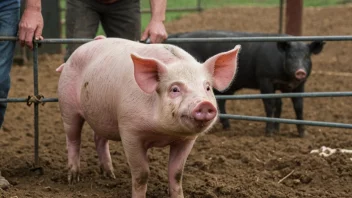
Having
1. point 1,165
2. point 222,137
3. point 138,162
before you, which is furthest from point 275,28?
point 138,162

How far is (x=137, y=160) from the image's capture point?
4.31m

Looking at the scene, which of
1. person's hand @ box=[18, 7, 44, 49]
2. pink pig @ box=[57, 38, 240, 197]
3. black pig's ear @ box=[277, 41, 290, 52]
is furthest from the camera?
black pig's ear @ box=[277, 41, 290, 52]

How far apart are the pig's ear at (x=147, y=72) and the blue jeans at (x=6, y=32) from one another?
1.49 meters

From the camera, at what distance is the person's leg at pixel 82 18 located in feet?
19.0

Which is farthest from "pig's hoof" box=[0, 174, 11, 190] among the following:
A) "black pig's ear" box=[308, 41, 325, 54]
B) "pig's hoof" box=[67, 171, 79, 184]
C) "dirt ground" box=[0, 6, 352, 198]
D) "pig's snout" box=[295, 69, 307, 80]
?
"black pig's ear" box=[308, 41, 325, 54]

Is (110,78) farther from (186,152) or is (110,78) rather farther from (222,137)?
(222,137)

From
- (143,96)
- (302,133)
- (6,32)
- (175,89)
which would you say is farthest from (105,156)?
(302,133)

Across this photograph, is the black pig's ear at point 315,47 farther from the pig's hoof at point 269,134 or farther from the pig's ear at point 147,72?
the pig's ear at point 147,72

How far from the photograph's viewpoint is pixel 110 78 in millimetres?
4477

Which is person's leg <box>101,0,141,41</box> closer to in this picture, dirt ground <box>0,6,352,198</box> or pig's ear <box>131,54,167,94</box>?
dirt ground <box>0,6,352,198</box>

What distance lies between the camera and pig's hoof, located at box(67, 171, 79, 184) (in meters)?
5.12

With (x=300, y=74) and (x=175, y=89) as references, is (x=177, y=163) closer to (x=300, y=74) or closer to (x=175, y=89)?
(x=175, y=89)

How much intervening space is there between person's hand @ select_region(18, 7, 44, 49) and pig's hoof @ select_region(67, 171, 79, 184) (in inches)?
37.2

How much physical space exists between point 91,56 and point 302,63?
3253 mm
